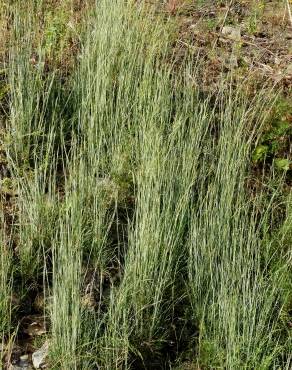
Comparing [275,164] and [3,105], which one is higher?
[3,105]

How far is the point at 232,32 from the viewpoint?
203 inches

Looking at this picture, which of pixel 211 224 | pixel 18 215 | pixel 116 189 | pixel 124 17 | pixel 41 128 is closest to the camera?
pixel 211 224

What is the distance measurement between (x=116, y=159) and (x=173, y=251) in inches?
29.6

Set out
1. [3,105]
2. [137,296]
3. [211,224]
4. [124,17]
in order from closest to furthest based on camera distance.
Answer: [137,296] < [211,224] < [3,105] < [124,17]

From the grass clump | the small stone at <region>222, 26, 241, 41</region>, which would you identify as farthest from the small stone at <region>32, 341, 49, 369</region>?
the small stone at <region>222, 26, 241, 41</region>

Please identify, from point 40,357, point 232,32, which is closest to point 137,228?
point 40,357

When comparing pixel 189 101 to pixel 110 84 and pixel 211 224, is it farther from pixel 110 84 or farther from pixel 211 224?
pixel 211 224

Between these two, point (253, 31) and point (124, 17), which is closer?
point (124, 17)

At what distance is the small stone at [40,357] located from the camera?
256cm

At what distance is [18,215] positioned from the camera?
10.0 feet

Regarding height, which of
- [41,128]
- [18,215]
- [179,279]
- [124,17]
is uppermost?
[124,17]

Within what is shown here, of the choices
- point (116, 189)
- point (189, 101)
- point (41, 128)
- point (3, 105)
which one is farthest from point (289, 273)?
point (3, 105)

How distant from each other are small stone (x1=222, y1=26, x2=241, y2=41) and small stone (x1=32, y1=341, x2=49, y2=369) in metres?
3.23

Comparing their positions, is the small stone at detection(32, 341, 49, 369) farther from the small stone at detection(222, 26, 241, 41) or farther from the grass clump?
the small stone at detection(222, 26, 241, 41)
